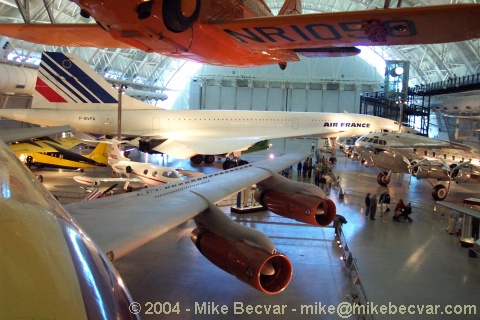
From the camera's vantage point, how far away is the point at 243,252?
487 cm

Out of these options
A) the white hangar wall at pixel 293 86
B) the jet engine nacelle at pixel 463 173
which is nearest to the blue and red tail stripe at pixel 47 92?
the jet engine nacelle at pixel 463 173

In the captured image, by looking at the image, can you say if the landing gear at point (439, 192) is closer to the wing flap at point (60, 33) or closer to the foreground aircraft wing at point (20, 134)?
the wing flap at point (60, 33)

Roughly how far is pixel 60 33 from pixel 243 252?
466 cm

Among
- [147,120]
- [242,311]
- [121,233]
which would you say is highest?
[147,120]

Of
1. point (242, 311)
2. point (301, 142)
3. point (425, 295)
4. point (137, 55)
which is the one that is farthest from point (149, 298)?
point (301, 142)

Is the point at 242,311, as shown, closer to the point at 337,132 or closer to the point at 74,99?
the point at 74,99

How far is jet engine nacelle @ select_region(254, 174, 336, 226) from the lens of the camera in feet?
22.6

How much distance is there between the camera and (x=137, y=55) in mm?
36250

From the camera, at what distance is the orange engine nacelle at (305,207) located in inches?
269

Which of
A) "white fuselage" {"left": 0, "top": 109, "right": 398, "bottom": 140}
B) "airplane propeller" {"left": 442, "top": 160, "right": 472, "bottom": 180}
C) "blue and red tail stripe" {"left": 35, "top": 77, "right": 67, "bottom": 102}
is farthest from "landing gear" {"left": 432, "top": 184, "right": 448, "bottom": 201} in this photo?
"blue and red tail stripe" {"left": 35, "top": 77, "right": 67, "bottom": 102}

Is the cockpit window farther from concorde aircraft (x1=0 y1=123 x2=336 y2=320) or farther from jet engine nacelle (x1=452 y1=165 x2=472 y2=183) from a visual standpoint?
jet engine nacelle (x1=452 y1=165 x2=472 y2=183)

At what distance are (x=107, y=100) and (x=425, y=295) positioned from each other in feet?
59.7

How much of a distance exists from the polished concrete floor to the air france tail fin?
40.7 feet

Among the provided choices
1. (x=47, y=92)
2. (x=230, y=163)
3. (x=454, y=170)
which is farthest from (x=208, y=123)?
(x=454, y=170)
